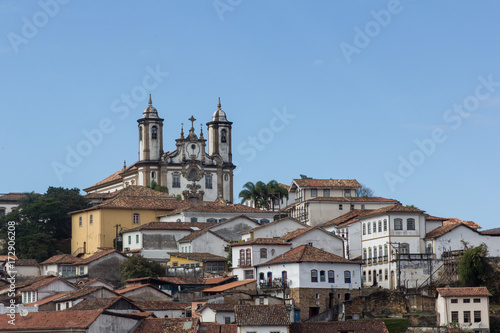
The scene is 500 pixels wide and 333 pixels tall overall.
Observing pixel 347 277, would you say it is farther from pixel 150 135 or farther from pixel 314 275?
pixel 150 135

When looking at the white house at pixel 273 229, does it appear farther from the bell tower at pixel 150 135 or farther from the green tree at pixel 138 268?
the bell tower at pixel 150 135

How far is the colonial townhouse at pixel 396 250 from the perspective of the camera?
8519 cm

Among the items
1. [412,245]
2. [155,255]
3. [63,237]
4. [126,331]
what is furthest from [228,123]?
[126,331]

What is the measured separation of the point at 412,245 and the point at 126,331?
3084 cm

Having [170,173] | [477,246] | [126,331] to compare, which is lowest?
[126,331]

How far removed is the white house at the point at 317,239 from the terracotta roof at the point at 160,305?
13834 millimetres

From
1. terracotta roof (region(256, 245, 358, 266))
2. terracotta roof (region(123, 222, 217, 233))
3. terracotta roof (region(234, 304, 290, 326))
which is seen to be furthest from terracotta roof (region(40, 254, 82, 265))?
terracotta roof (region(234, 304, 290, 326))

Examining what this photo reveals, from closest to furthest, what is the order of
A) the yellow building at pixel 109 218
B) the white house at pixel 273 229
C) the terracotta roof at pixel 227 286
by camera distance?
1. the terracotta roof at pixel 227 286
2. the white house at pixel 273 229
3. the yellow building at pixel 109 218

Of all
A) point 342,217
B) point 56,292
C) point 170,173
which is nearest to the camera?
point 56,292

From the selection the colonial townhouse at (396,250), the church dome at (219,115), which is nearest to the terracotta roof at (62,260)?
the colonial townhouse at (396,250)

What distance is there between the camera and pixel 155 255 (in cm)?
9869

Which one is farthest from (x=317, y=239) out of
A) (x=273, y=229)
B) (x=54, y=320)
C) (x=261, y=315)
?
(x=54, y=320)

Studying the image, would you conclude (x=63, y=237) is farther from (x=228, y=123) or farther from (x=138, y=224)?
(x=228, y=123)

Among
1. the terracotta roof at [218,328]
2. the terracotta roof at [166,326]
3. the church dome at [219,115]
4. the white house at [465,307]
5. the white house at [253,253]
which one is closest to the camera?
the terracotta roof at [166,326]
